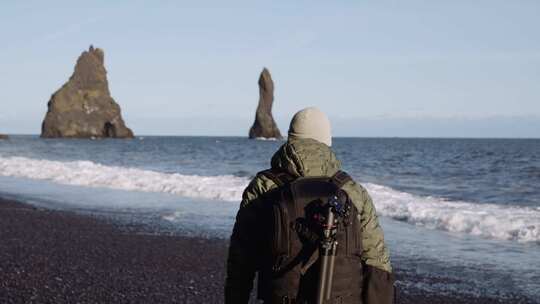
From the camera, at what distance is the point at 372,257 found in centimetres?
305

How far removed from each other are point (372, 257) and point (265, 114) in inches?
5550

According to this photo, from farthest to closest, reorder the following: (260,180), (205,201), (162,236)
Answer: (205,201), (162,236), (260,180)

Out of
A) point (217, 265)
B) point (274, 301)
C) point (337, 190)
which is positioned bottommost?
point (217, 265)

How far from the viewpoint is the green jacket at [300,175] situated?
9.76ft

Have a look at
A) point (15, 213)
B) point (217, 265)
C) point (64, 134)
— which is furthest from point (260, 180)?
point (64, 134)

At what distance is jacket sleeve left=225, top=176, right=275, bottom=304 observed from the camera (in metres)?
3.05

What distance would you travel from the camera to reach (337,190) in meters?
2.86

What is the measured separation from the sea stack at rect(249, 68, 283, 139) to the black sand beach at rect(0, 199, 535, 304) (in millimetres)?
130925

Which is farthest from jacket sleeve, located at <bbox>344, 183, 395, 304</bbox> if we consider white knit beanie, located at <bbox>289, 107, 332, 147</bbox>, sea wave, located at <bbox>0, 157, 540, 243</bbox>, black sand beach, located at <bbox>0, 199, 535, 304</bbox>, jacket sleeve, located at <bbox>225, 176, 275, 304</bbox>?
sea wave, located at <bbox>0, 157, 540, 243</bbox>

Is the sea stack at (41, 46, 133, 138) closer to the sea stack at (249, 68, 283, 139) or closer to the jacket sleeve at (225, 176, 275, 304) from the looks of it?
the sea stack at (249, 68, 283, 139)

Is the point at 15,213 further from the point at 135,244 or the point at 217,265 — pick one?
the point at 217,265

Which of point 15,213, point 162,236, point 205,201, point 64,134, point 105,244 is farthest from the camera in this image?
point 64,134

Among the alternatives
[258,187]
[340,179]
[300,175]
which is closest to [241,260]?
[258,187]

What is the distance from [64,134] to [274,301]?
136 metres
